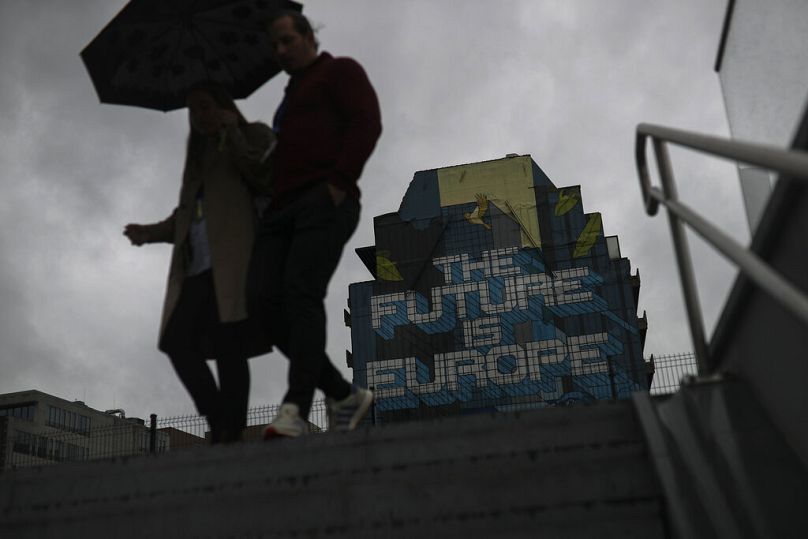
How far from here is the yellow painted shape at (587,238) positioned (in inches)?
1312

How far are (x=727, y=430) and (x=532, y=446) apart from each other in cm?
65

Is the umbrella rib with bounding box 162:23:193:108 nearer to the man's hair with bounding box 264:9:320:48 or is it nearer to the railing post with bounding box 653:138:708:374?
the man's hair with bounding box 264:9:320:48

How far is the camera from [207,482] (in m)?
2.92

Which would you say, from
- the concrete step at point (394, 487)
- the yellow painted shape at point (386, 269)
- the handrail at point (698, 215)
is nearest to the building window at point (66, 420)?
the yellow painted shape at point (386, 269)

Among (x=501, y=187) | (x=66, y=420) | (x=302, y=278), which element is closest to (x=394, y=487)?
(x=302, y=278)

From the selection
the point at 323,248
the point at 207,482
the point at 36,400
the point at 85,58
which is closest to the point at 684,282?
the point at 323,248

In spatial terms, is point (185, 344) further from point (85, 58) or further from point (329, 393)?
point (85, 58)

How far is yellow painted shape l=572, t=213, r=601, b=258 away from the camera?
33312 mm

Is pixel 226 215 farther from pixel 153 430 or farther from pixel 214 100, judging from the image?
pixel 153 430

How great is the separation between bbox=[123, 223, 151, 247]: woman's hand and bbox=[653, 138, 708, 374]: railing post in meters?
2.46

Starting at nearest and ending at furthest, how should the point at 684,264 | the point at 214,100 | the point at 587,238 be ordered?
the point at 684,264, the point at 214,100, the point at 587,238

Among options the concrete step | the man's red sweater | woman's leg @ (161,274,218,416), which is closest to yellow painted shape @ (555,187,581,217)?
the man's red sweater

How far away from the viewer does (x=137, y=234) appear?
13.7 feet

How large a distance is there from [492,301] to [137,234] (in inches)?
1163
